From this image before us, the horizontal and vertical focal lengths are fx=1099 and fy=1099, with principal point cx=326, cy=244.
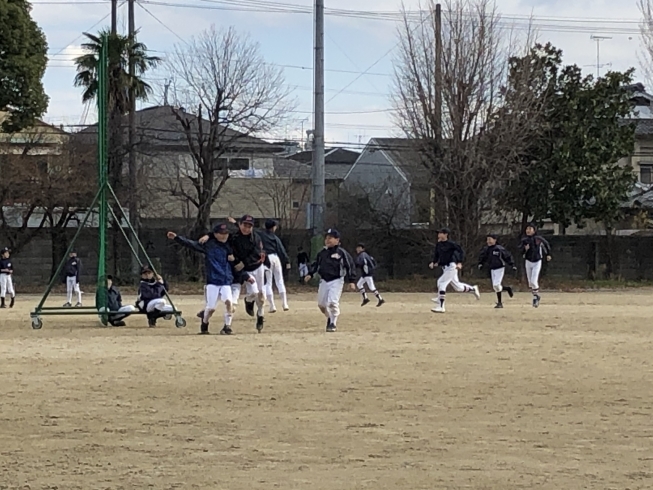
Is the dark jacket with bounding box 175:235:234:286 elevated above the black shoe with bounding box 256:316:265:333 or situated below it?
above

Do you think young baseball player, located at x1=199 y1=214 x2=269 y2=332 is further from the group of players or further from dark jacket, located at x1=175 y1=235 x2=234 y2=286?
dark jacket, located at x1=175 y1=235 x2=234 y2=286

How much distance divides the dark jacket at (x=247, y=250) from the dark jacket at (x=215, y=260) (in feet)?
2.06

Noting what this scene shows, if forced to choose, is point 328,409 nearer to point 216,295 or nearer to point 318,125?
point 216,295

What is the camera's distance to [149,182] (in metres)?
44.3

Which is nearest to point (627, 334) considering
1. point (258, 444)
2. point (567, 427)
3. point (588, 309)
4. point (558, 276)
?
point (588, 309)

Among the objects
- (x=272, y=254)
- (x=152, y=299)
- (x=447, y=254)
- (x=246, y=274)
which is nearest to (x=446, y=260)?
(x=447, y=254)

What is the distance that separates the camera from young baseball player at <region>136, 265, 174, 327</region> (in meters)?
19.7

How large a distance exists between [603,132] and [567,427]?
33685 millimetres

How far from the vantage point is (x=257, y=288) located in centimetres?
1870

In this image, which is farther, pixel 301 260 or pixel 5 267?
pixel 301 260

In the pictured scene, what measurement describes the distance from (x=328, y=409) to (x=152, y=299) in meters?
10.3

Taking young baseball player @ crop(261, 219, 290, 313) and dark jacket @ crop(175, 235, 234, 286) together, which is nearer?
dark jacket @ crop(175, 235, 234, 286)

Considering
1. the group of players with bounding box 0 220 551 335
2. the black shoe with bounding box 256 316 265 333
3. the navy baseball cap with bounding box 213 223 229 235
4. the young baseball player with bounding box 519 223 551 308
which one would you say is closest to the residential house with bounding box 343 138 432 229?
the young baseball player with bounding box 519 223 551 308

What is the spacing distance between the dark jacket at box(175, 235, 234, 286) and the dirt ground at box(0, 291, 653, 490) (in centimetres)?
99
